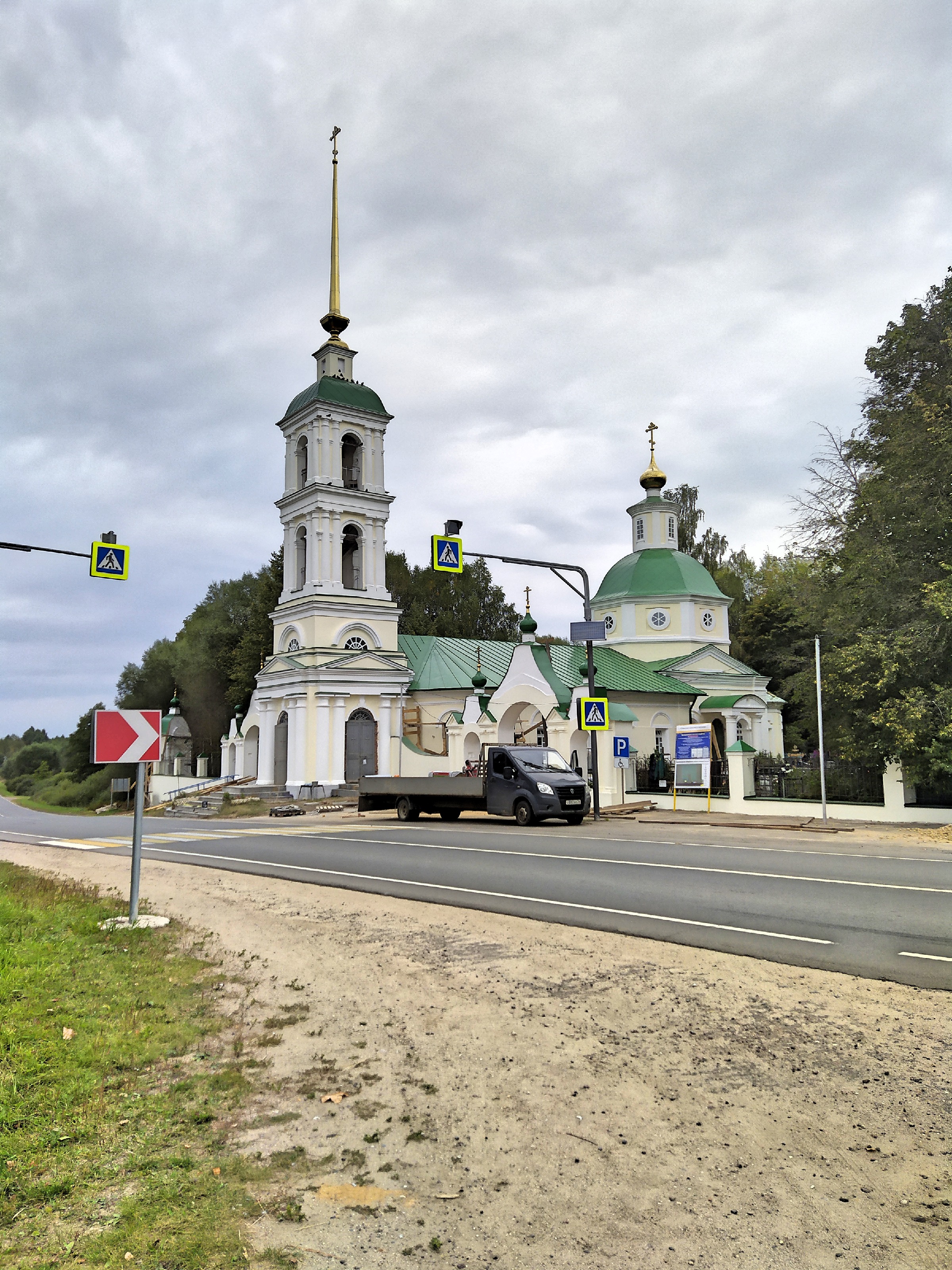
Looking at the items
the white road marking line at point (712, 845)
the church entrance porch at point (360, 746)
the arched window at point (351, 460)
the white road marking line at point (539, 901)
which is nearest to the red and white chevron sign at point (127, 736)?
the white road marking line at point (539, 901)

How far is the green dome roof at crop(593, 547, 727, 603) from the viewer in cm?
4325

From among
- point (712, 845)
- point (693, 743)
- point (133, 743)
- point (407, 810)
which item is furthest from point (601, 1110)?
point (693, 743)

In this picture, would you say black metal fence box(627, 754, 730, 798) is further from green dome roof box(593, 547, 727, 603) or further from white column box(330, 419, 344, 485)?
white column box(330, 419, 344, 485)

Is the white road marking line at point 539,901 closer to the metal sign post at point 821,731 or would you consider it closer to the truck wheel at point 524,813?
the truck wheel at point 524,813

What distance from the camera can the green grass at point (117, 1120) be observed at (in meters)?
3.30

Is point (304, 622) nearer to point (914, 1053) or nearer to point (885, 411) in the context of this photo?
point (885, 411)

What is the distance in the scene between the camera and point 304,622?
41.5 meters

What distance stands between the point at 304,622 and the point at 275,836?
20.8 meters

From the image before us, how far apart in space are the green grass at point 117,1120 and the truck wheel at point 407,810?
16.9m

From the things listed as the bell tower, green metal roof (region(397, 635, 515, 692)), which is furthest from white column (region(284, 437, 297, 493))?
green metal roof (region(397, 635, 515, 692))

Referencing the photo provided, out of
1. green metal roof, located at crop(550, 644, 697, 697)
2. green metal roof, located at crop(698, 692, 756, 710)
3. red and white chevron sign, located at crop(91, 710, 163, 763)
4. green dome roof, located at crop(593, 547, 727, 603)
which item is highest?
green dome roof, located at crop(593, 547, 727, 603)

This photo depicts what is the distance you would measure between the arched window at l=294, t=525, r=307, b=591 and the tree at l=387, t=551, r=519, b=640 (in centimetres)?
2262

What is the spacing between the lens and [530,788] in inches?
871

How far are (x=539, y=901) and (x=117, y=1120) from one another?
6680 mm
